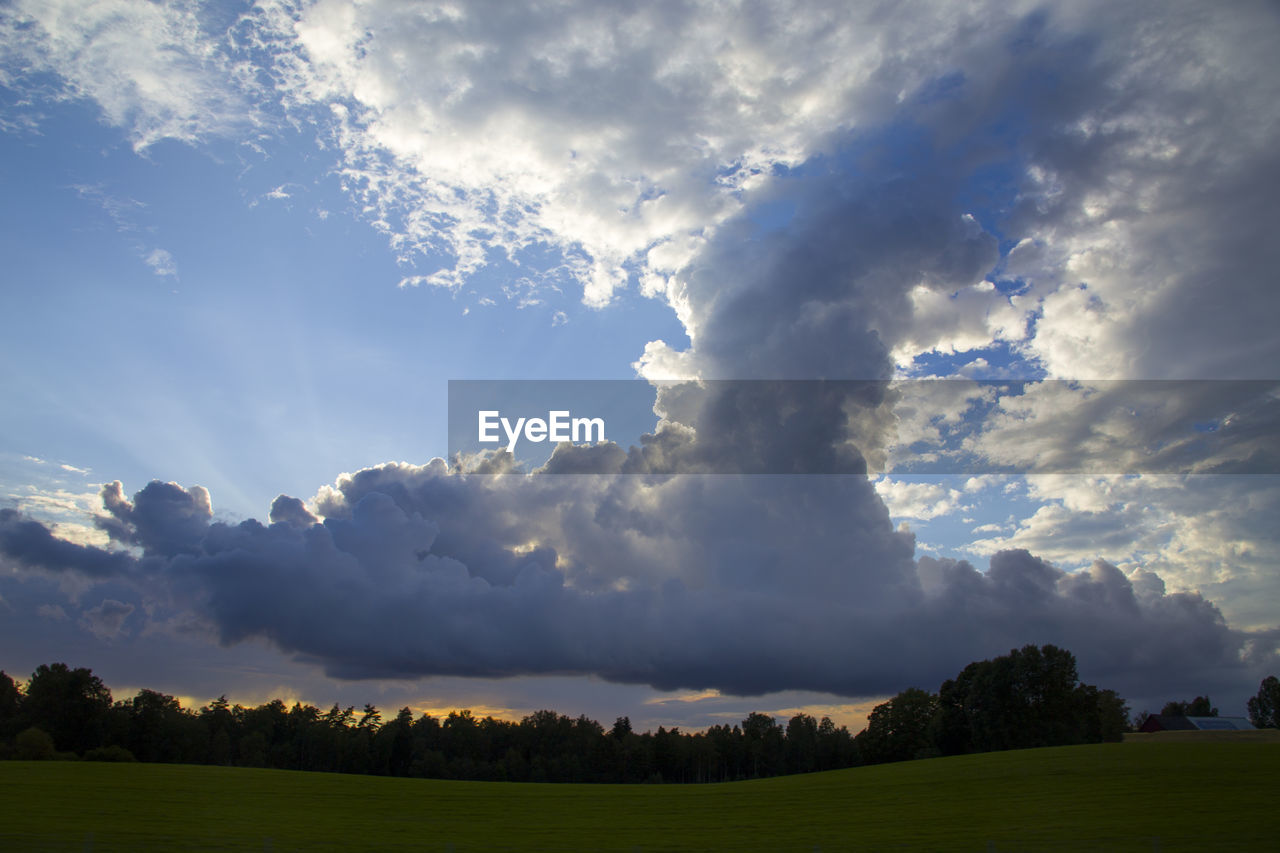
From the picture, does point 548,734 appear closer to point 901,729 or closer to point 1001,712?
point 901,729

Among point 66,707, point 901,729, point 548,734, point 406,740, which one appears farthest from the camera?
point 548,734

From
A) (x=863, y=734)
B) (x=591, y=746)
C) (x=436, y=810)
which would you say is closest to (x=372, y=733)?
(x=591, y=746)

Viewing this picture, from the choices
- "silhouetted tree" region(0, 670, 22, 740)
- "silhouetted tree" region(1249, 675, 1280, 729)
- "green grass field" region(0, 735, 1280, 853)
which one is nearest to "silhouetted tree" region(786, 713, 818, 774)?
"green grass field" region(0, 735, 1280, 853)

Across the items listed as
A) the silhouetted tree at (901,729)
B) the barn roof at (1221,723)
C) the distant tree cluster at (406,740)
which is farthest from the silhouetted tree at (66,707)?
the barn roof at (1221,723)

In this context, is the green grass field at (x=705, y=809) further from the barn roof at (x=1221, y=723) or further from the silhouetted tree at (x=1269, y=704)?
the silhouetted tree at (x=1269, y=704)

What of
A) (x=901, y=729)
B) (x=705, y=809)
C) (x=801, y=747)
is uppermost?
(x=705, y=809)

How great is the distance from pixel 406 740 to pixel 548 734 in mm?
29017

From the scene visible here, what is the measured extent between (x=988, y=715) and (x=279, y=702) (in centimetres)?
14322

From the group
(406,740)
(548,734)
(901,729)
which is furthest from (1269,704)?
(406,740)

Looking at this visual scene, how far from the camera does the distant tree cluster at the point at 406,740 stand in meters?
109

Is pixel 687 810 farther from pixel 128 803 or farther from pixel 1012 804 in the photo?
pixel 128 803

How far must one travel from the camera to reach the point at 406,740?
14738 cm

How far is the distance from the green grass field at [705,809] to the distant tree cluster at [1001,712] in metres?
39.7

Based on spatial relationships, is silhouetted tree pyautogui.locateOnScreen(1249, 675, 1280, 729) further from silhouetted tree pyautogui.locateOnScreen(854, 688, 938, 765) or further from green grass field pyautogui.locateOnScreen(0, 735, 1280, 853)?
green grass field pyautogui.locateOnScreen(0, 735, 1280, 853)
